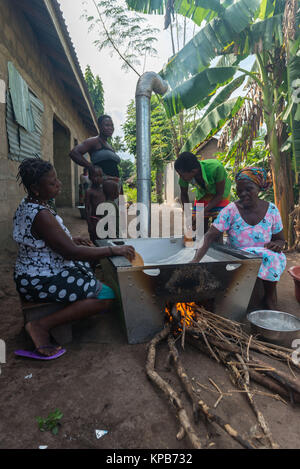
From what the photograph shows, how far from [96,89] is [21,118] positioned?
21396 mm

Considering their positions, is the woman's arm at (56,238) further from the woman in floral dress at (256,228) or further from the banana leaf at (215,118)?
the banana leaf at (215,118)

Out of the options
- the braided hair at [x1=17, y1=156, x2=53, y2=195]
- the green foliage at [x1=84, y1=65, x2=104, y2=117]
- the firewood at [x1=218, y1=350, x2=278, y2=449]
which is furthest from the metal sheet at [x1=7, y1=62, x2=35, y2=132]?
the green foliage at [x1=84, y1=65, x2=104, y2=117]

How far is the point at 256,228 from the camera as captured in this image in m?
3.01

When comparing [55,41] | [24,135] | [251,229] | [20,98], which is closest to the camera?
[251,229]

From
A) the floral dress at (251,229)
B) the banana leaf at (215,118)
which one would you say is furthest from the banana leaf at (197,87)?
the floral dress at (251,229)

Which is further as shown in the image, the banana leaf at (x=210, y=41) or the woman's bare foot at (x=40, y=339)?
the banana leaf at (x=210, y=41)

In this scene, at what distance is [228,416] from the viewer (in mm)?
1637

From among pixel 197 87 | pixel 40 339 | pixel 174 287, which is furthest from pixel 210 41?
pixel 40 339

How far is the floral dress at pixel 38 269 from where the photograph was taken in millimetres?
2119

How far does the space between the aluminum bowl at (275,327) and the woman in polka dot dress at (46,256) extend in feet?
3.77

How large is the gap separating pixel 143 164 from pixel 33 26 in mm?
2935

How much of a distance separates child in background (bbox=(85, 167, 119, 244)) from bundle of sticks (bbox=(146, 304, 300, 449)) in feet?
5.88

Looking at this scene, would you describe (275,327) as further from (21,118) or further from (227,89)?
(227,89)

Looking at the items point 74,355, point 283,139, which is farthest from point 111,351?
point 283,139
